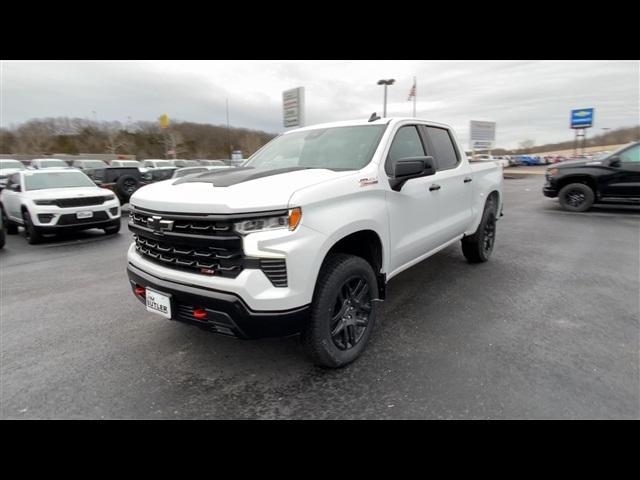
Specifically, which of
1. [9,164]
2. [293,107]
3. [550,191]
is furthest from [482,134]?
[9,164]

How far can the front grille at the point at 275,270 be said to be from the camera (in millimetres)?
2246

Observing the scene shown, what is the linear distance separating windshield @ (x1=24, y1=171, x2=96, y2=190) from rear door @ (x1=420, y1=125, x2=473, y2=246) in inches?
316

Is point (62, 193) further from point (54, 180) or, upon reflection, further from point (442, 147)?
point (442, 147)

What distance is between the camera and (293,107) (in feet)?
67.4

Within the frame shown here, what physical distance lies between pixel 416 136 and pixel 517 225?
6.12 m

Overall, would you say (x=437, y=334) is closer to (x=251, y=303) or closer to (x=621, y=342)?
(x=621, y=342)

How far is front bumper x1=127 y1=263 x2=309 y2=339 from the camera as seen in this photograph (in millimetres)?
2242

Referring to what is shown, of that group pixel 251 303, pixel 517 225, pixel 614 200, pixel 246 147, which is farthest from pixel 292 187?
pixel 246 147

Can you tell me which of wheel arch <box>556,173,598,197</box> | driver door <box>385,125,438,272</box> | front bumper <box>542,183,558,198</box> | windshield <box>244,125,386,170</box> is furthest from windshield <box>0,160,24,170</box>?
wheel arch <box>556,173,598,197</box>

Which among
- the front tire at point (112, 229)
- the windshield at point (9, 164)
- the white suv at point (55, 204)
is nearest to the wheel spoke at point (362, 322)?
the white suv at point (55, 204)

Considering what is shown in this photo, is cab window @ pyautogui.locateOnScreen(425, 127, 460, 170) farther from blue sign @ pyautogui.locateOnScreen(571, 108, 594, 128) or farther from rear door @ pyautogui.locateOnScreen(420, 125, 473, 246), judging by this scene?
blue sign @ pyautogui.locateOnScreen(571, 108, 594, 128)

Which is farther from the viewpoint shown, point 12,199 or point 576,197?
point 576,197

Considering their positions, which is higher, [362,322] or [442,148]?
[442,148]

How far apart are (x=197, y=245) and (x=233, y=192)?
1.35 ft
